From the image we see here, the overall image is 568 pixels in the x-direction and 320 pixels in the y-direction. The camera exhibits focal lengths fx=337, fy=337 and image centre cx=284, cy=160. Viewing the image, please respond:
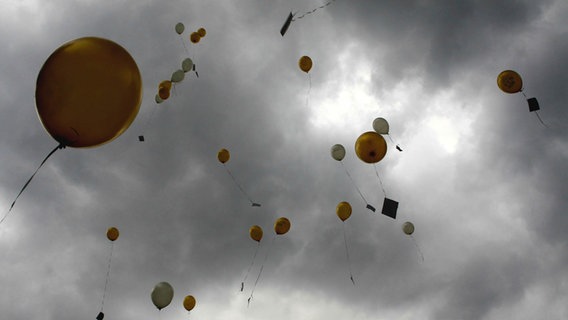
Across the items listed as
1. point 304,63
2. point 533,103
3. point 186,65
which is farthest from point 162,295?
point 533,103

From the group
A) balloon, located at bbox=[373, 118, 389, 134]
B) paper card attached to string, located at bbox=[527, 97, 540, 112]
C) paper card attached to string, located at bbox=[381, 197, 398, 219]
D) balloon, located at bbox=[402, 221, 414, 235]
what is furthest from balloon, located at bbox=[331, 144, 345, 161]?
paper card attached to string, located at bbox=[527, 97, 540, 112]

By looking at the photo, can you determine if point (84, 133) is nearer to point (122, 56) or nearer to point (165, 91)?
point (122, 56)

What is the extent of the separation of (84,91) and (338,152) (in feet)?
27.4

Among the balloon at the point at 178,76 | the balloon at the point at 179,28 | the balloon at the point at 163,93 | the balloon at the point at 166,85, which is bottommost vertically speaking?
the balloon at the point at 163,93

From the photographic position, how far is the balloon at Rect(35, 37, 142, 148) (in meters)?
3.64

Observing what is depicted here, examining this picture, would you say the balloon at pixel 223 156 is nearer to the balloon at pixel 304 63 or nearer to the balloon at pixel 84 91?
the balloon at pixel 304 63

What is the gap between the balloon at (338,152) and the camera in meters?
11.0

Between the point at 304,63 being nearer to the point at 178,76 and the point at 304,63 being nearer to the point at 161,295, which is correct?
the point at 178,76

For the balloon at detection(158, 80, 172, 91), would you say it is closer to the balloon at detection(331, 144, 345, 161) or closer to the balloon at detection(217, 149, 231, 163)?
the balloon at detection(217, 149, 231, 163)

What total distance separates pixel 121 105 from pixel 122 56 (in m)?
0.61

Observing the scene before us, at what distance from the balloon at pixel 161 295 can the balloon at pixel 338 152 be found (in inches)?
250

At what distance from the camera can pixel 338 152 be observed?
1099cm

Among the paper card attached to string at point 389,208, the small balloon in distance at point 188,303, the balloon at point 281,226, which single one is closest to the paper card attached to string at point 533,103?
the paper card attached to string at point 389,208

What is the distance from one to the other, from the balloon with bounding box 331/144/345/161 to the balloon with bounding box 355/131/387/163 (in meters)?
2.43
